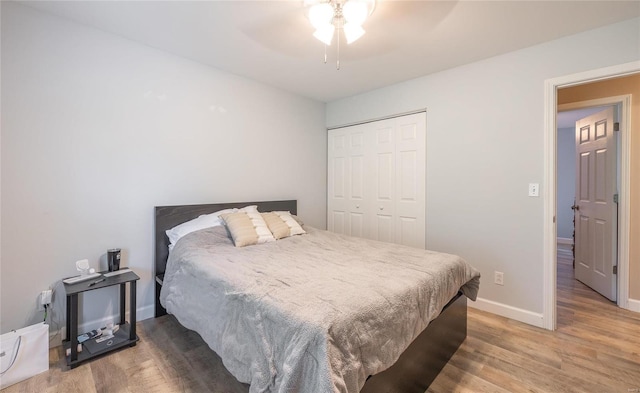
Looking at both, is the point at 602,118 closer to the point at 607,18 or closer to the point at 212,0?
the point at 607,18

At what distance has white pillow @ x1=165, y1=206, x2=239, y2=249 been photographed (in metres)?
2.43

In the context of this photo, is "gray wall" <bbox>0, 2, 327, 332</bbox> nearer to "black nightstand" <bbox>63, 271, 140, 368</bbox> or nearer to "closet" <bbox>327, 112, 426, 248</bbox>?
"black nightstand" <bbox>63, 271, 140, 368</bbox>

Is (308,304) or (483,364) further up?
(308,304)

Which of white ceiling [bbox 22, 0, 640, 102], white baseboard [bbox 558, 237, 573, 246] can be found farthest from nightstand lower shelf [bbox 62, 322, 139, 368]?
white baseboard [bbox 558, 237, 573, 246]

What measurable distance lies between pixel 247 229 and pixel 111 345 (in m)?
1.23

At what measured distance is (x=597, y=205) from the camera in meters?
3.08

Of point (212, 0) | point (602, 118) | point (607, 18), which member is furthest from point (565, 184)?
point (212, 0)

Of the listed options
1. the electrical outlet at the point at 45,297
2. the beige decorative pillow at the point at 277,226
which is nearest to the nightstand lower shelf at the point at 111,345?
the electrical outlet at the point at 45,297

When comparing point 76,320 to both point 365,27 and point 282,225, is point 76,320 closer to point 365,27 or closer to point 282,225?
point 282,225

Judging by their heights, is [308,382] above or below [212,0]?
below

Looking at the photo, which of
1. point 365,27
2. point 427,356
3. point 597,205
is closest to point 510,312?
point 427,356

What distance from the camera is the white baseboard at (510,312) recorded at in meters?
2.40

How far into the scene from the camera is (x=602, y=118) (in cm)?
298

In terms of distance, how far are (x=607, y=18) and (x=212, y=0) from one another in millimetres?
2778
